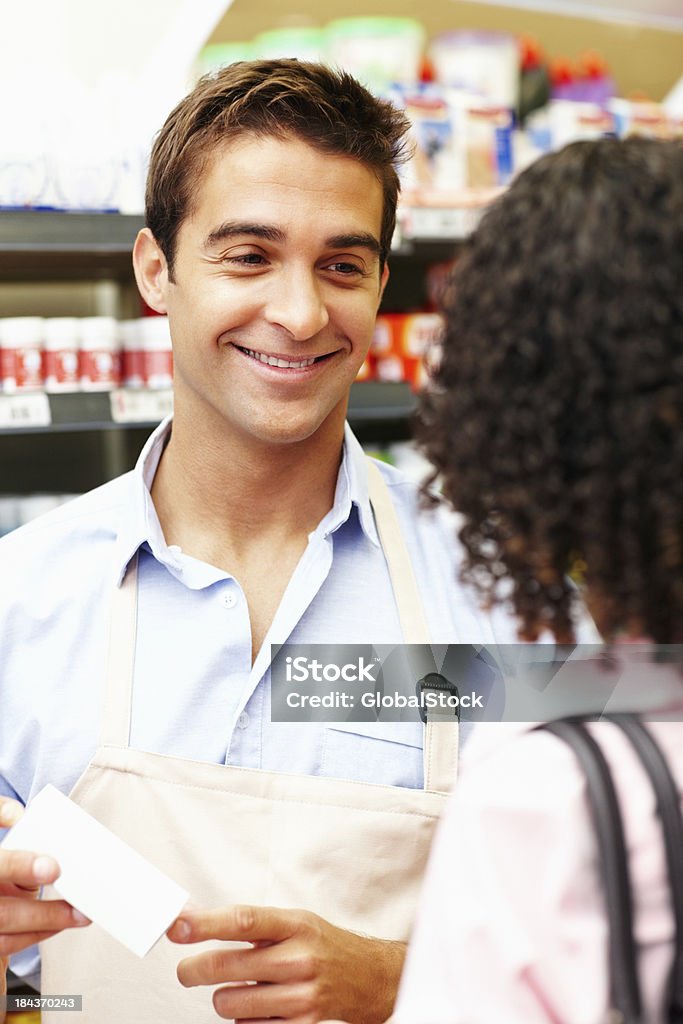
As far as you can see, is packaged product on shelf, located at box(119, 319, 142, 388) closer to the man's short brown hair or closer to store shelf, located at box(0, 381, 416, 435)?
store shelf, located at box(0, 381, 416, 435)

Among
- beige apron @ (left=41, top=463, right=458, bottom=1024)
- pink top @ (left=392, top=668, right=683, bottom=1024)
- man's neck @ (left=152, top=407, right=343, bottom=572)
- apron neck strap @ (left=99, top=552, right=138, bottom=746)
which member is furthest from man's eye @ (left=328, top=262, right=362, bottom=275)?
pink top @ (left=392, top=668, right=683, bottom=1024)

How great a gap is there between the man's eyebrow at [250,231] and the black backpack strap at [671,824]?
90 cm

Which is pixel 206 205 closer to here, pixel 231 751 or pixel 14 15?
pixel 231 751

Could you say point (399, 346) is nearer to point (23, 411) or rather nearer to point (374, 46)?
point (374, 46)

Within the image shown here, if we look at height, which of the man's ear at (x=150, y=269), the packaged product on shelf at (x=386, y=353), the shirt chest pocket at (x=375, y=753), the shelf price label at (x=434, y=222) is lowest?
the packaged product on shelf at (x=386, y=353)

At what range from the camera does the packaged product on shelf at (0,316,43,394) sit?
234 cm

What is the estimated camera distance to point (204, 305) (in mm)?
1480

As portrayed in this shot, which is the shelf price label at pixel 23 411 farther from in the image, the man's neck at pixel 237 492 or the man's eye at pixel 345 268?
the man's eye at pixel 345 268

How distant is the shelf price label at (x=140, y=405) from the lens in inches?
92.6

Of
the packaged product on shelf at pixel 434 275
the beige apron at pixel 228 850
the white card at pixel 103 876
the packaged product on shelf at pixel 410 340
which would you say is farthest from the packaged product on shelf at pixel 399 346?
the white card at pixel 103 876

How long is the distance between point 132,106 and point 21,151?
0.28m

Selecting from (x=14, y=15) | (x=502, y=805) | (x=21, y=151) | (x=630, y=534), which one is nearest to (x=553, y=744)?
(x=502, y=805)

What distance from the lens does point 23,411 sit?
2252 millimetres

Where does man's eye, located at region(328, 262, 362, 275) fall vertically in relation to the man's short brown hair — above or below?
below
